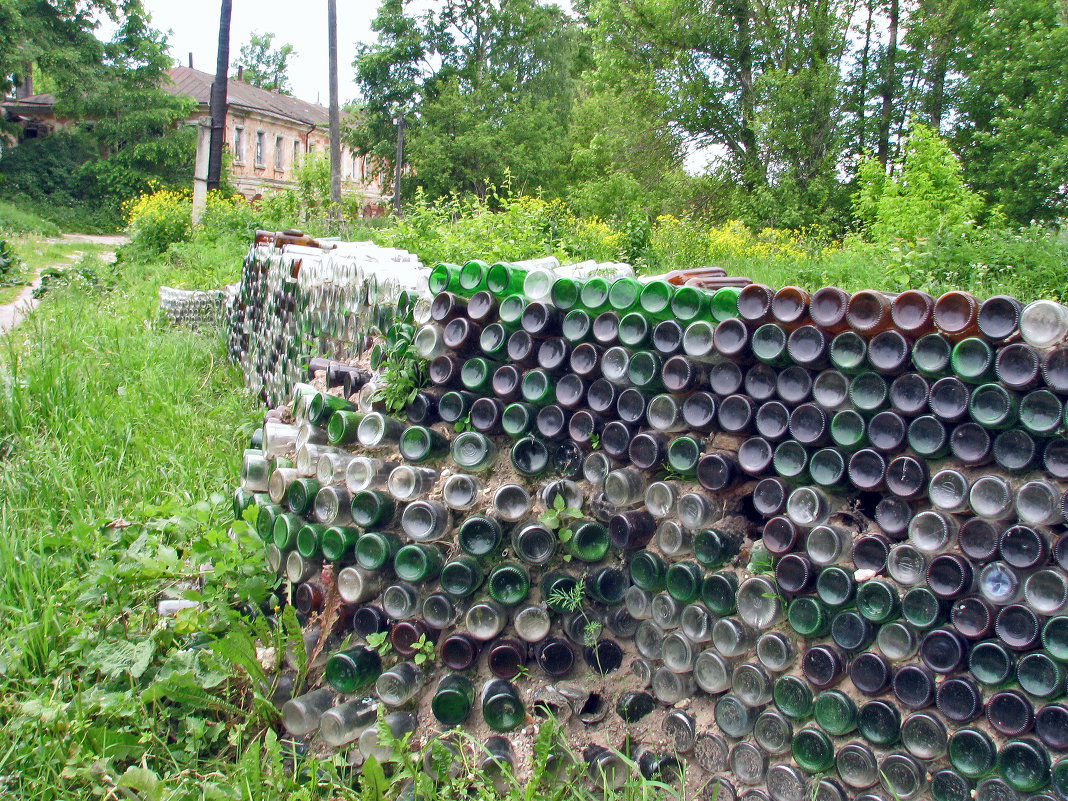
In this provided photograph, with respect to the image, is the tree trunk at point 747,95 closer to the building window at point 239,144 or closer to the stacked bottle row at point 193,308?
the stacked bottle row at point 193,308

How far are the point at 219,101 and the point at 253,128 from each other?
72.0ft

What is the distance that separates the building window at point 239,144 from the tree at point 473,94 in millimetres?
7209

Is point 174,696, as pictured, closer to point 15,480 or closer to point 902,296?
point 15,480

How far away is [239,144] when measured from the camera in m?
35.5

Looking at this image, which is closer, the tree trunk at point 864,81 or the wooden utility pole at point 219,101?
the wooden utility pole at point 219,101

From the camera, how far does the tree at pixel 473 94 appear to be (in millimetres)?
30172

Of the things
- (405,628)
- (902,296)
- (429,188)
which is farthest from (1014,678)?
(429,188)

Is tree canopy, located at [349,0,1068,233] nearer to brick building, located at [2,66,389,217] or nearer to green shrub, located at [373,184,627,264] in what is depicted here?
green shrub, located at [373,184,627,264]

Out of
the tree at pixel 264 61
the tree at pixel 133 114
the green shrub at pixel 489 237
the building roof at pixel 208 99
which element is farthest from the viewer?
the tree at pixel 264 61

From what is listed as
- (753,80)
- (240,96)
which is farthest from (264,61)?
(753,80)

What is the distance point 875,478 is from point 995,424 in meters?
0.31

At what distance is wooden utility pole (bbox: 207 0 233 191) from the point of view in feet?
53.2

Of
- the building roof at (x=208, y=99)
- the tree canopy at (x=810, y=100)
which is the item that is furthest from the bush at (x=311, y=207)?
the building roof at (x=208, y=99)

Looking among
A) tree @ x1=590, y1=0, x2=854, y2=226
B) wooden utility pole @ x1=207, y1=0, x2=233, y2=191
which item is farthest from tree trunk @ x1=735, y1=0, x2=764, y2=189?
wooden utility pole @ x1=207, y1=0, x2=233, y2=191
